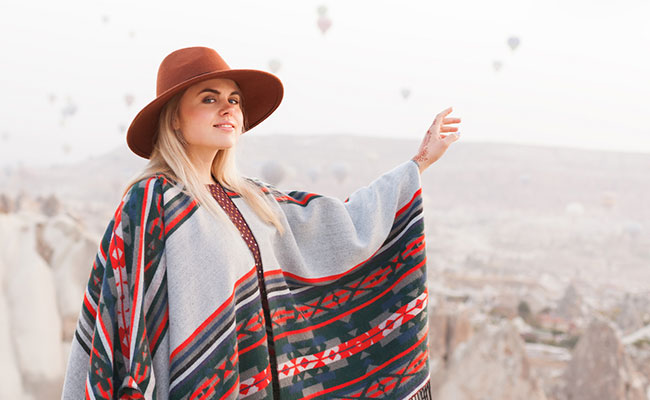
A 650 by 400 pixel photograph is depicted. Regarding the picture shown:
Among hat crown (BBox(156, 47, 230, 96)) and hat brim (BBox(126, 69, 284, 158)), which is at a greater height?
hat crown (BBox(156, 47, 230, 96))

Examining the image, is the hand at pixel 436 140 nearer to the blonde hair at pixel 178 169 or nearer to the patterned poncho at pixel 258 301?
the patterned poncho at pixel 258 301

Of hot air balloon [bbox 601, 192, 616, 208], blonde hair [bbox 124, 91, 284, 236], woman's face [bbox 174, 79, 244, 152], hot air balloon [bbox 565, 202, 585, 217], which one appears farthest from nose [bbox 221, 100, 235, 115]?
hot air balloon [bbox 565, 202, 585, 217]

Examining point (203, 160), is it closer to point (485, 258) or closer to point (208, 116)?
point (208, 116)

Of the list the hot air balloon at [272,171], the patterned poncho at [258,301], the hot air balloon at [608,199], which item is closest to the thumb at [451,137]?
the patterned poncho at [258,301]

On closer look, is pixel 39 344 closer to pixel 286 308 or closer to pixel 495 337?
pixel 495 337

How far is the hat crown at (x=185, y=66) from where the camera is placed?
160cm

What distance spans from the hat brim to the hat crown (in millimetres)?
24

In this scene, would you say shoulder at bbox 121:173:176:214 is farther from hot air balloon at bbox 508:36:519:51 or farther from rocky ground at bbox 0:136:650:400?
hot air balloon at bbox 508:36:519:51

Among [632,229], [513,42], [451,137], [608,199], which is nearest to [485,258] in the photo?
[632,229]

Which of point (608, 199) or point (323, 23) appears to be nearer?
point (323, 23)

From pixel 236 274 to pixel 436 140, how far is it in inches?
32.5

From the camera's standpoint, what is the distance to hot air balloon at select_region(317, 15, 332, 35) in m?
21.7

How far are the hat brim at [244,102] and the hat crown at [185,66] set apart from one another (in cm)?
2

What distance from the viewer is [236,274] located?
61.7 inches
